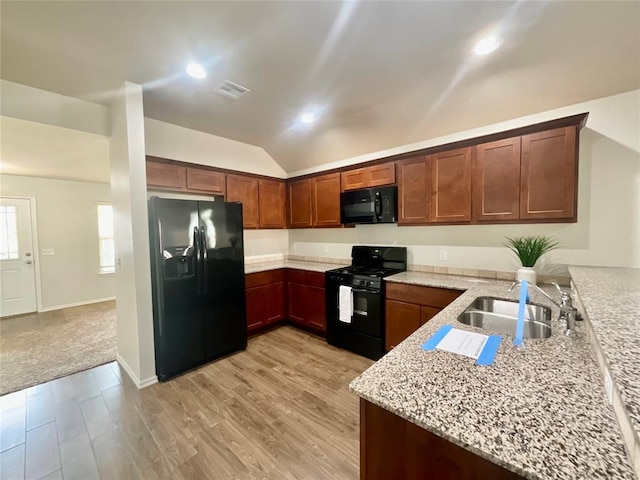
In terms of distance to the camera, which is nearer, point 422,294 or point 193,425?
point 193,425

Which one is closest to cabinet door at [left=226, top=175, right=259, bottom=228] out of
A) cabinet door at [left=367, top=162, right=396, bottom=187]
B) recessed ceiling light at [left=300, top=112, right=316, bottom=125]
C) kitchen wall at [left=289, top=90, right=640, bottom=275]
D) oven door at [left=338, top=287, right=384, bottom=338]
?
recessed ceiling light at [left=300, top=112, right=316, bottom=125]

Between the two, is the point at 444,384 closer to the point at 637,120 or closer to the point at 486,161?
the point at 486,161

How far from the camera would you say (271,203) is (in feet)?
13.9

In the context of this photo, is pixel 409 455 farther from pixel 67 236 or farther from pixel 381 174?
pixel 67 236

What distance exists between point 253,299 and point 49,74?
2.93 metres

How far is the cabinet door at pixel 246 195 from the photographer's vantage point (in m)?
3.73

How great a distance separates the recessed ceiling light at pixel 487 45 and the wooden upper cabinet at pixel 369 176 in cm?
139

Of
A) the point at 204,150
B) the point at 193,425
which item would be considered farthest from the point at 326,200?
the point at 193,425

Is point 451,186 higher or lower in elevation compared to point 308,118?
lower

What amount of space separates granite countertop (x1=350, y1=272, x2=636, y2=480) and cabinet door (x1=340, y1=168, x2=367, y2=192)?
101 inches

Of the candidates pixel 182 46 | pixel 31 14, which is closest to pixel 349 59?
pixel 182 46

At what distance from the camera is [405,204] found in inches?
122

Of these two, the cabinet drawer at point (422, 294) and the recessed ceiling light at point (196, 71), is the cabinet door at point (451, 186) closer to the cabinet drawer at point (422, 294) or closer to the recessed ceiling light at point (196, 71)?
the cabinet drawer at point (422, 294)

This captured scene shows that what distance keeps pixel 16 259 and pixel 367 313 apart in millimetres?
6136
